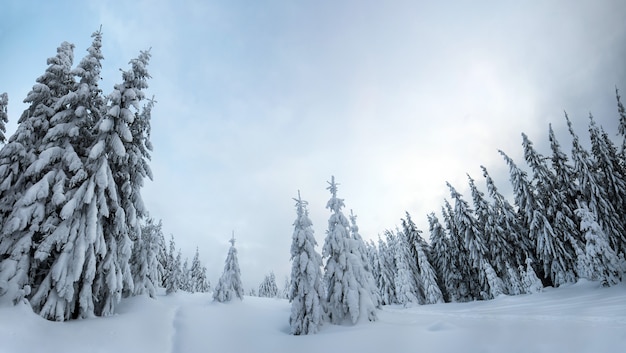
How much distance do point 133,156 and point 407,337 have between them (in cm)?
1788

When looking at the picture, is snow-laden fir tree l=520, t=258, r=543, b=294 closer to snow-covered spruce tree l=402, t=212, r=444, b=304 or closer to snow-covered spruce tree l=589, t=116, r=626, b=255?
snow-covered spruce tree l=589, t=116, r=626, b=255

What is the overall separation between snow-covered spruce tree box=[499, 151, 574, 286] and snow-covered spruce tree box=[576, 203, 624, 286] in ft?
18.6

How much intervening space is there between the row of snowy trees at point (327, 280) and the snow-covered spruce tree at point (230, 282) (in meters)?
16.0

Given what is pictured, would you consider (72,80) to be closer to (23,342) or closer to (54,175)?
(54,175)

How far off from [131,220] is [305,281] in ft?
37.3

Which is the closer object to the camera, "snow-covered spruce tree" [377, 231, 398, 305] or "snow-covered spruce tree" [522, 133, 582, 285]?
"snow-covered spruce tree" [522, 133, 582, 285]

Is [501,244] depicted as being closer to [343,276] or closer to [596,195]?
[596,195]

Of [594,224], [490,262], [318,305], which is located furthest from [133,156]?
[490,262]

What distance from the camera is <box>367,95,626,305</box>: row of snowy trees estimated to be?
92.9 feet

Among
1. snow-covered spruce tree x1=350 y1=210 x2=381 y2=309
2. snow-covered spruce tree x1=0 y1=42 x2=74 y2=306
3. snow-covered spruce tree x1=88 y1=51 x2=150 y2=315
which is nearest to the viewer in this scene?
snow-covered spruce tree x1=0 y1=42 x2=74 y2=306

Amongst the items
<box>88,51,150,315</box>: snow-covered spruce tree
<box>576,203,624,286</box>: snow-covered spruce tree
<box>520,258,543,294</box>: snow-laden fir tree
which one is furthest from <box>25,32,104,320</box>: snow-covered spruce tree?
<box>520,258,543,294</box>: snow-laden fir tree

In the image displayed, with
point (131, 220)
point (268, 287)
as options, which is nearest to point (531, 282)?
point (131, 220)

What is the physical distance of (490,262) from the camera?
39.6 m

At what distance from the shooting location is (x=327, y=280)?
21234 millimetres
